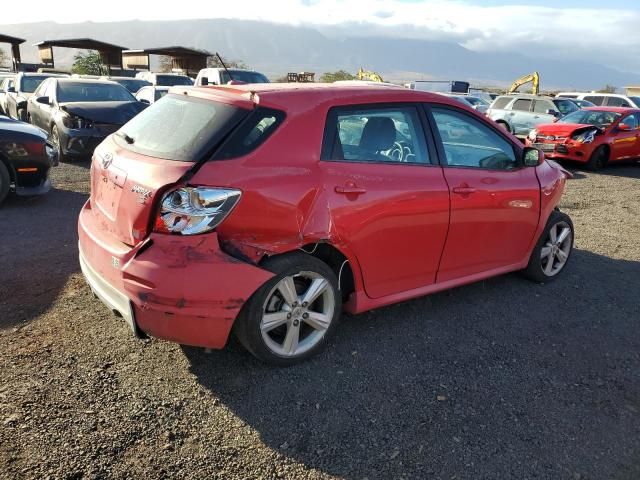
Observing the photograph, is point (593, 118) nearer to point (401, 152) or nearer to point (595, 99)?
point (401, 152)

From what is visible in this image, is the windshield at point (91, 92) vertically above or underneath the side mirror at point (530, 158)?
underneath

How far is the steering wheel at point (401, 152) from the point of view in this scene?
362cm

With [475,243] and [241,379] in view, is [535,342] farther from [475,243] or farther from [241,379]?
[241,379]

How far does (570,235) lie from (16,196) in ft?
22.3

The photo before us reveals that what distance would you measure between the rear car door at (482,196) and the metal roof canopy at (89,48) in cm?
3598

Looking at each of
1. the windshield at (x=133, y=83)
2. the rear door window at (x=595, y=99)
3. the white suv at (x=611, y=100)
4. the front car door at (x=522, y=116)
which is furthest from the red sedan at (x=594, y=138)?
the windshield at (x=133, y=83)

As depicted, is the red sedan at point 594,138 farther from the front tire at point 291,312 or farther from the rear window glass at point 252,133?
the rear window glass at point 252,133

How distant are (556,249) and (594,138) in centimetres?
862

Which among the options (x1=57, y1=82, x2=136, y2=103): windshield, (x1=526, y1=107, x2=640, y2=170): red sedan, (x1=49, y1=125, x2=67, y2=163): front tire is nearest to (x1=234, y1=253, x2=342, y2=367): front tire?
(x1=49, y1=125, x2=67, y2=163): front tire

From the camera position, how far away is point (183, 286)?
280cm

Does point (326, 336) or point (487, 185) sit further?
point (487, 185)

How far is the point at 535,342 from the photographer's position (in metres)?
3.81

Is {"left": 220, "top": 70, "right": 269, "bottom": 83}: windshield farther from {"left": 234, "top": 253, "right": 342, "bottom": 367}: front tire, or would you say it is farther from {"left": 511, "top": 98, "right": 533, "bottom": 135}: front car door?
{"left": 234, "top": 253, "right": 342, "bottom": 367}: front tire

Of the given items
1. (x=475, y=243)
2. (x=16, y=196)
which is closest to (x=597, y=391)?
(x=475, y=243)
